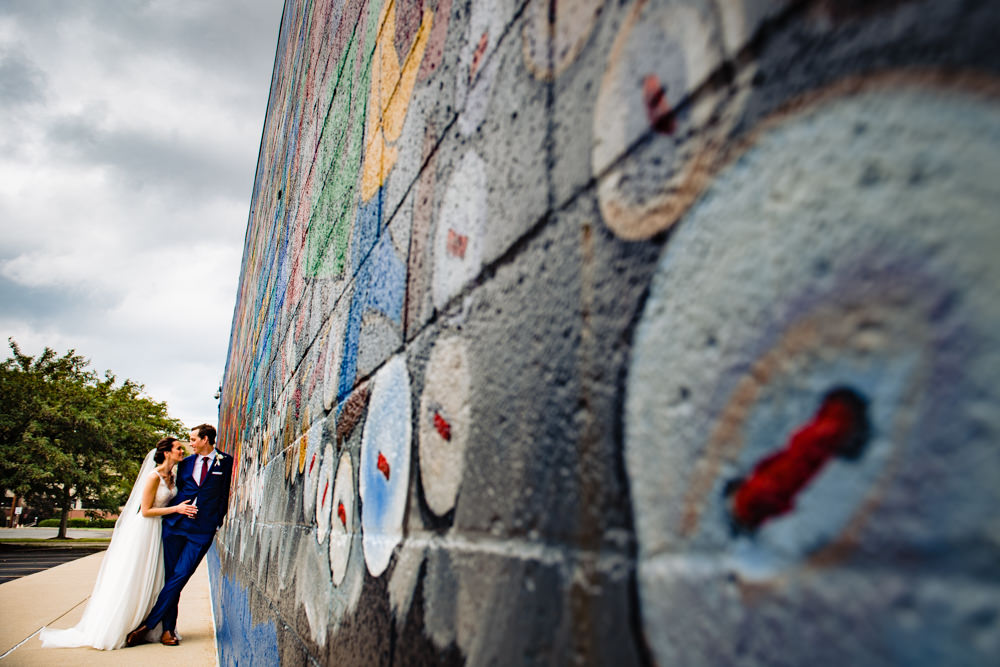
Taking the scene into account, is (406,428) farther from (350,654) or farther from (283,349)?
(283,349)

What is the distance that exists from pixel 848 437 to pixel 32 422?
25.8m

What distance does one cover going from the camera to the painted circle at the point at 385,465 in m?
1.16

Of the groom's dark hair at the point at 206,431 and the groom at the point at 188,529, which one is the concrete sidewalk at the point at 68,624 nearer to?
the groom at the point at 188,529

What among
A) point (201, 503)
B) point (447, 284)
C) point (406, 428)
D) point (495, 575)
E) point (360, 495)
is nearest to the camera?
point (495, 575)

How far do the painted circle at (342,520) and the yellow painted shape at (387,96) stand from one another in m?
0.74

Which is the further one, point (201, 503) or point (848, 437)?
point (201, 503)

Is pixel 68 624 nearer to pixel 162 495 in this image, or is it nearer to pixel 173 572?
pixel 173 572

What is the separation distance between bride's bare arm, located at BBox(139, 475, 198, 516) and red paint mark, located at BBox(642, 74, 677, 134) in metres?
5.10

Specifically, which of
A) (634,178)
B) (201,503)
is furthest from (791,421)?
(201,503)

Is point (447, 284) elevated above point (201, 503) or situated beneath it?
elevated above

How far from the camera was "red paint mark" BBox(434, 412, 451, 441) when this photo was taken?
0.98 metres

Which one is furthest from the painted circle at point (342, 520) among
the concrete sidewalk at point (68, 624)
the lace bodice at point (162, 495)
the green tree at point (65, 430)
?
the green tree at point (65, 430)

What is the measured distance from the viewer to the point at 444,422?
1.00 metres

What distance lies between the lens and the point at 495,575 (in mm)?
763
